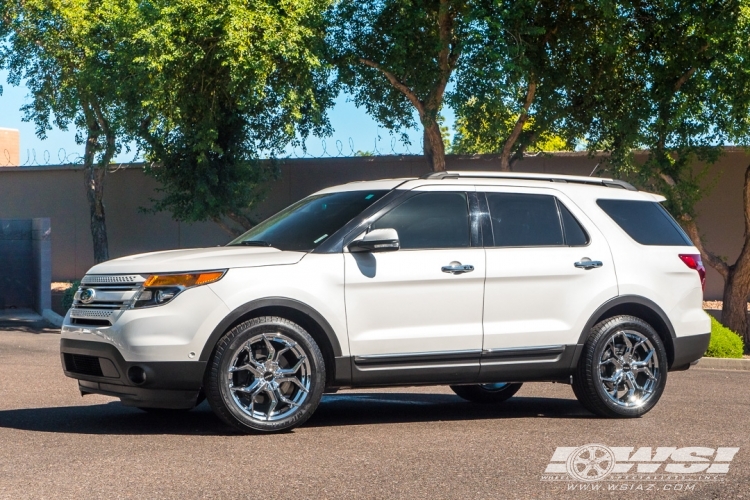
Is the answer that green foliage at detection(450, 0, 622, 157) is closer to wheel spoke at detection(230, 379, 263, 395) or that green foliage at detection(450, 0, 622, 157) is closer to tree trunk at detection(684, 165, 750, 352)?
tree trunk at detection(684, 165, 750, 352)

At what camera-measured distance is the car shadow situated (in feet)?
26.5

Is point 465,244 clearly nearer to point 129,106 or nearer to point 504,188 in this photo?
point 504,188

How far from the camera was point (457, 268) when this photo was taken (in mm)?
8219

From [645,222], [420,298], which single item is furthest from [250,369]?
[645,222]

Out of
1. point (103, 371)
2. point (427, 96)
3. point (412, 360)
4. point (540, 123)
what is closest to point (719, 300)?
point (540, 123)

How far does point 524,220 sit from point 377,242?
1.53m

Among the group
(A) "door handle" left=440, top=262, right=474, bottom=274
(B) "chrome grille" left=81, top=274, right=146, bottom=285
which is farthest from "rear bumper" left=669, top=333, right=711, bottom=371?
(B) "chrome grille" left=81, top=274, right=146, bottom=285

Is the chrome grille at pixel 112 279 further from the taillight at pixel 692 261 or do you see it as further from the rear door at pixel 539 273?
the taillight at pixel 692 261

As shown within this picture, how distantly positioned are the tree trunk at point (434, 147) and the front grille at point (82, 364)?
1223 cm

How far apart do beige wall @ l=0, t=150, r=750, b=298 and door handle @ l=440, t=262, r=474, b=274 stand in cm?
1489

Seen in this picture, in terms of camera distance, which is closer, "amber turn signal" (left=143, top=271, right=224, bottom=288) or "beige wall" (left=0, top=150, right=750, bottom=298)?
"amber turn signal" (left=143, top=271, right=224, bottom=288)

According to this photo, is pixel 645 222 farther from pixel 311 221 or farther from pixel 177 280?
pixel 177 280

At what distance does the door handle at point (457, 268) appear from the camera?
818 centimetres

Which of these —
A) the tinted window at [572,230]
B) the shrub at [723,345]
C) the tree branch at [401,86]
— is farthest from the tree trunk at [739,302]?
the tinted window at [572,230]
